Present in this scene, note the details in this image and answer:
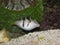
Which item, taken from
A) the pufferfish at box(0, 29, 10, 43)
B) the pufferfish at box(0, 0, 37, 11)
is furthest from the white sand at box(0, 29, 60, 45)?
the pufferfish at box(0, 0, 37, 11)

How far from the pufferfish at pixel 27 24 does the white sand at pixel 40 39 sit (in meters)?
0.20

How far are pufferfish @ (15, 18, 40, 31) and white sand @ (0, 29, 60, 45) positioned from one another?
0.20 metres

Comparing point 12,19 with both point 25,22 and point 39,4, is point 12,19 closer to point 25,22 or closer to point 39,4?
point 25,22

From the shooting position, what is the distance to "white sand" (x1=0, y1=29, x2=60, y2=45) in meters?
3.10

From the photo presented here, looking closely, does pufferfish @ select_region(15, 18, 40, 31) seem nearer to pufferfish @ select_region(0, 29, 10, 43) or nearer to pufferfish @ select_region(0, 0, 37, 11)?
pufferfish @ select_region(0, 0, 37, 11)

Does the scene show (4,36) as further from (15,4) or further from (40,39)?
(15,4)

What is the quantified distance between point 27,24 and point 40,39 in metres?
0.46

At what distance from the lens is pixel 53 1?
4.68m

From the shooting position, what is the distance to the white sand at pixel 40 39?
310 cm

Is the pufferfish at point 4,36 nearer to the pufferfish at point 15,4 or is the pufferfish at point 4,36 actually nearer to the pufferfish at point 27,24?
the pufferfish at point 27,24

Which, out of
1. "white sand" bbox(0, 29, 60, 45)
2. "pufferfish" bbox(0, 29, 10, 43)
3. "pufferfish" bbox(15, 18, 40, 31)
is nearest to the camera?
"white sand" bbox(0, 29, 60, 45)

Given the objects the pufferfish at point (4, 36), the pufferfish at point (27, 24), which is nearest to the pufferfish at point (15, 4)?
the pufferfish at point (27, 24)

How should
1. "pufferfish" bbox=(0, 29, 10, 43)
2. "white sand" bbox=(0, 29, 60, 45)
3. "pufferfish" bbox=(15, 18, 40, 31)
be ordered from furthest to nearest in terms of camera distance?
"pufferfish" bbox=(15, 18, 40, 31), "pufferfish" bbox=(0, 29, 10, 43), "white sand" bbox=(0, 29, 60, 45)

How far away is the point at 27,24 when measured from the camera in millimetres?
3564
